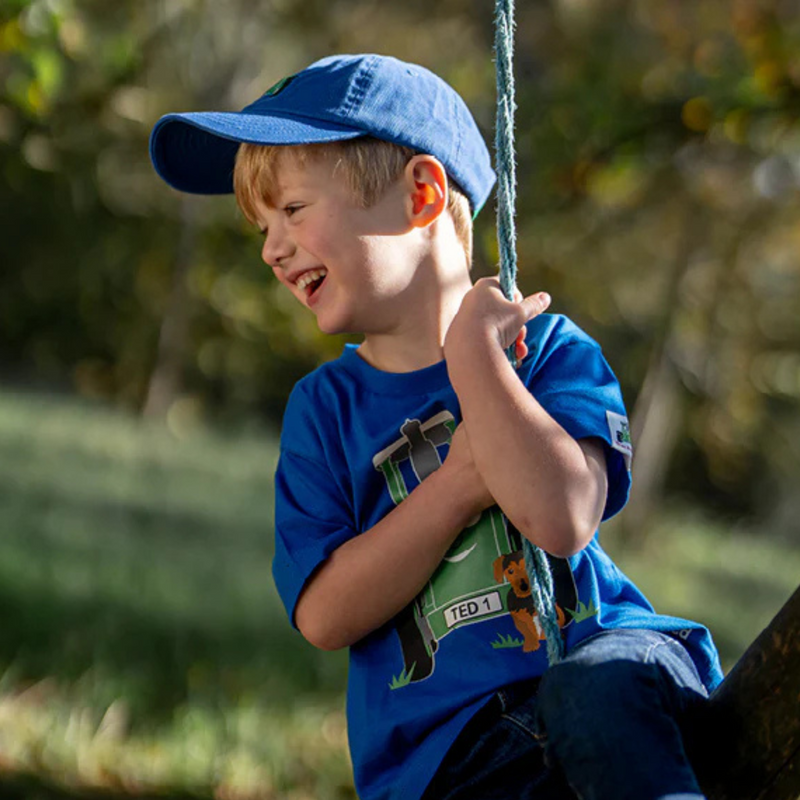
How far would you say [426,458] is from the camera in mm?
1762

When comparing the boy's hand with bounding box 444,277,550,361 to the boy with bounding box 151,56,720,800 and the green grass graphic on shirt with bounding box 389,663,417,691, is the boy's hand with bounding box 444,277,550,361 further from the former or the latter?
the green grass graphic on shirt with bounding box 389,663,417,691

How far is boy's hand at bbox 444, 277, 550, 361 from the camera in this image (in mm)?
1596

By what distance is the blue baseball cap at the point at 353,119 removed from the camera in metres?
1.74

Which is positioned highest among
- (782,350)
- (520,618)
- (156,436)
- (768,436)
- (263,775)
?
(520,618)

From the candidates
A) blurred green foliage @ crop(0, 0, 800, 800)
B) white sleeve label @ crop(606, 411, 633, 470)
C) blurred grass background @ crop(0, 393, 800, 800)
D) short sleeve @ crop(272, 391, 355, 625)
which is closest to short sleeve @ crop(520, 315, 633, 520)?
white sleeve label @ crop(606, 411, 633, 470)

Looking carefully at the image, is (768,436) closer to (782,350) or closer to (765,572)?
(782,350)

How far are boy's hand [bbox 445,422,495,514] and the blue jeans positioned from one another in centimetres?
23

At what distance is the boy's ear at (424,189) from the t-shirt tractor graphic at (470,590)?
1.05 ft

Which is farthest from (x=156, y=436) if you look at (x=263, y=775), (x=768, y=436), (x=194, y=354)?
(x=768, y=436)

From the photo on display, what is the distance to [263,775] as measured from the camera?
3.79m

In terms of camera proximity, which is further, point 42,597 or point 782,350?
point 782,350

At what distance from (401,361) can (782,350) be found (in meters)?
12.3

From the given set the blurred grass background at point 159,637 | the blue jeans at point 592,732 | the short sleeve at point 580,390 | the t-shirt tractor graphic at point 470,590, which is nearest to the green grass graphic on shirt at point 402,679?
the t-shirt tractor graphic at point 470,590

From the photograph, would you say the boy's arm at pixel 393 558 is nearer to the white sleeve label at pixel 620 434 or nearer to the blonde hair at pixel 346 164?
the white sleeve label at pixel 620 434
